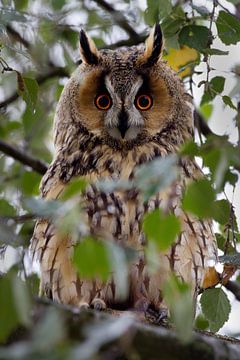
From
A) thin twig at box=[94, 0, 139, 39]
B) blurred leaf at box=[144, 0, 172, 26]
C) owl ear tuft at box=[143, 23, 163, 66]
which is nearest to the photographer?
Answer: blurred leaf at box=[144, 0, 172, 26]

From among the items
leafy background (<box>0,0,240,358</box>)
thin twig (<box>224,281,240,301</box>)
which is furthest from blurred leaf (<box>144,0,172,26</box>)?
thin twig (<box>224,281,240,301</box>)

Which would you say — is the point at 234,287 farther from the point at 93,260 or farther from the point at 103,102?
the point at 93,260

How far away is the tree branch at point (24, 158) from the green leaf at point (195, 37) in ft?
3.23

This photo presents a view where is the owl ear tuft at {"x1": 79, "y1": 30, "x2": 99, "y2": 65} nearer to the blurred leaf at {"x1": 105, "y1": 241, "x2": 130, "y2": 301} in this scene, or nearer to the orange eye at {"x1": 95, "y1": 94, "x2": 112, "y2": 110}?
the orange eye at {"x1": 95, "y1": 94, "x2": 112, "y2": 110}

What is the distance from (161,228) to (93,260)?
5.0 inches

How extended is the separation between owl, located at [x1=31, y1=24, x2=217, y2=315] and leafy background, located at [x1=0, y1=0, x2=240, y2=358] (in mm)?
95

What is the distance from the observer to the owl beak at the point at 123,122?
277 centimetres

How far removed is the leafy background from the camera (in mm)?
1187

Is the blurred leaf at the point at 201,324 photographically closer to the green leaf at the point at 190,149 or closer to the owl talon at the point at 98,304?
the owl talon at the point at 98,304

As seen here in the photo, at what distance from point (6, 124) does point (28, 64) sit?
449 mm

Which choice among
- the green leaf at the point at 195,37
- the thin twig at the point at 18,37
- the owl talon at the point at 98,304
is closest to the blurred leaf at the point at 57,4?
the thin twig at the point at 18,37

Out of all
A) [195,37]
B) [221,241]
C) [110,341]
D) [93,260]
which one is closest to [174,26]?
[195,37]

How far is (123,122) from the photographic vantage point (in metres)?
2.78

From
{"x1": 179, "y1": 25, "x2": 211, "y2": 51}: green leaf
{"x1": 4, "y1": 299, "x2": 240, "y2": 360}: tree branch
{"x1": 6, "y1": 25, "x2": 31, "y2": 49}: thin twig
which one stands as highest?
{"x1": 4, "y1": 299, "x2": 240, "y2": 360}: tree branch
